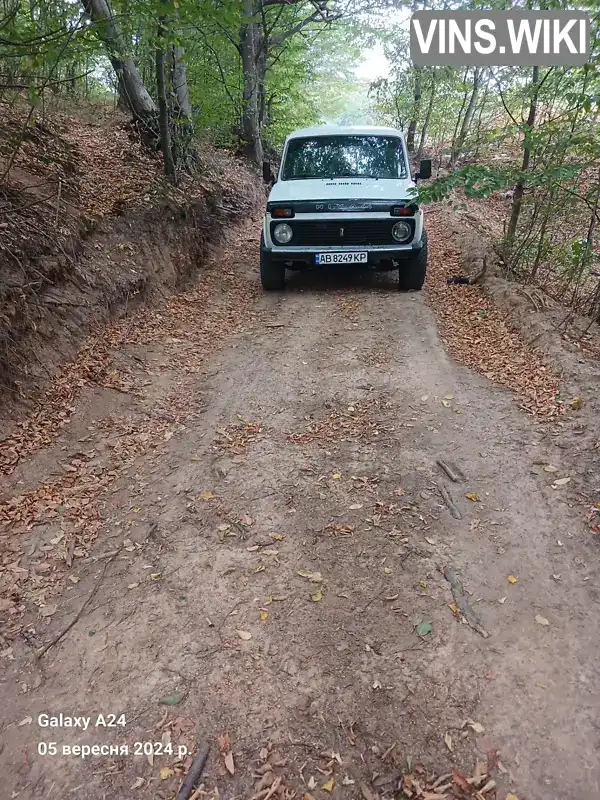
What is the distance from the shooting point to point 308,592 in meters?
2.83

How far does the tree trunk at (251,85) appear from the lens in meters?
13.1

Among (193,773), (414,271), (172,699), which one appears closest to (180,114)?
(414,271)

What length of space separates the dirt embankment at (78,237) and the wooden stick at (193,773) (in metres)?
3.10

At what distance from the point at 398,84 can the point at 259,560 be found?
2359 cm

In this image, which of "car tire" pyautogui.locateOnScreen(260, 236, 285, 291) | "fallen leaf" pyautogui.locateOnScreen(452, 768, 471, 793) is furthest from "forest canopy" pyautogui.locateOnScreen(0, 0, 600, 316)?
"fallen leaf" pyautogui.locateOnScreen(452, 768, 471, 793)

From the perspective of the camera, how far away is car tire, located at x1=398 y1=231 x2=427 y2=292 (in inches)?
284

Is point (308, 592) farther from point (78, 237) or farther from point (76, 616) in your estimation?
point (78, 237)

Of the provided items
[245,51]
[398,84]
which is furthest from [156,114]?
[398,84]

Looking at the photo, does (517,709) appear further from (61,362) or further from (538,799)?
(61,362)

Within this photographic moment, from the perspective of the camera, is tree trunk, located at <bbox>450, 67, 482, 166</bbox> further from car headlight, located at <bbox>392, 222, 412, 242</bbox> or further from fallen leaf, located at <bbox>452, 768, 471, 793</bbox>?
fallen leaf, located at <bbox>452, 768, 471, 793</bbox>

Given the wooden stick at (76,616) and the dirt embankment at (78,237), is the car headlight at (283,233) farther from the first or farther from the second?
the wooden stick at (76,616)

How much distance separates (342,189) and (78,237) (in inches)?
133

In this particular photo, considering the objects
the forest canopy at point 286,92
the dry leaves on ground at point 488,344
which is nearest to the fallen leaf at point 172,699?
the dry leaves on ground at point 488,344

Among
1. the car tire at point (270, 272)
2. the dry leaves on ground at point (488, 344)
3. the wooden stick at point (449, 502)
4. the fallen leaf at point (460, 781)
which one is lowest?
the fallen leaf at point (460, 781)
